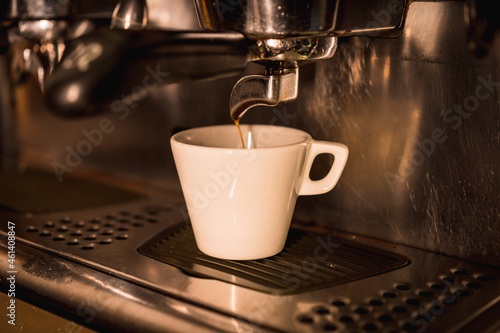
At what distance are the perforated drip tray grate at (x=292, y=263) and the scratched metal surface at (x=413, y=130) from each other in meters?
0.05

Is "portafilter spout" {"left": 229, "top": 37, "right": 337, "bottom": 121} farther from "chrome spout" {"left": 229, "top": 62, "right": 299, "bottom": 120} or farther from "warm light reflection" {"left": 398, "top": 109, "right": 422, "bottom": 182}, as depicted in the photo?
"warm light reflection" {"left": 398, "top": 109, "right": 422, "bottom": 182}

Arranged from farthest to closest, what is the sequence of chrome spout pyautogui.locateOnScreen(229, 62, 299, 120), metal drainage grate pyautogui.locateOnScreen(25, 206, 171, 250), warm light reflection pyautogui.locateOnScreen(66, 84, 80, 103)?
metal drainage grate pyautogui.locateOnScreen(25, 206, 171, 250) → chrome spout pyautogui.locateOnScreen(229, 62, 299, 120) → warm light reflection pyautogui.locateOnScreen(66, 84, 80, 103)

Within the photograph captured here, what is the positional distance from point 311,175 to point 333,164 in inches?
3.8

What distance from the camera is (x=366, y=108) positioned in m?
0.57

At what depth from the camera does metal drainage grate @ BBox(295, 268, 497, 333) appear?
1.30ft

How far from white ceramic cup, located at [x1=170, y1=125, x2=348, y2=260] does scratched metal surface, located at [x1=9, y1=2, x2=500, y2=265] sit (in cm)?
7

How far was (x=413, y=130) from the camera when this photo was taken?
542 millimetres

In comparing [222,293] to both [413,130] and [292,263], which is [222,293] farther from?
[413,130]

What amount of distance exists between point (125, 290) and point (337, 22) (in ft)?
0.83

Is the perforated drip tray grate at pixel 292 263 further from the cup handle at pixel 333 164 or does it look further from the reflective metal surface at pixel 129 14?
the reflective metal surface at pixel 129 14

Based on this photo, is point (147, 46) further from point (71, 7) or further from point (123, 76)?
point (71, 7)

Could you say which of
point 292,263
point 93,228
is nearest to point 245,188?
point 292,263

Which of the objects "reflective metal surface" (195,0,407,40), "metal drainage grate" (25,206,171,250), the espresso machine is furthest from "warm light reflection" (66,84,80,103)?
"metal drainage grate" (25,206,171,250)

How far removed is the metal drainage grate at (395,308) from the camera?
0.40 metres
